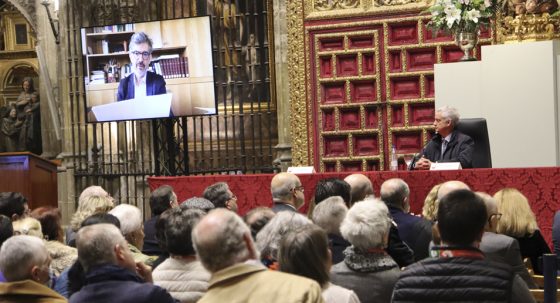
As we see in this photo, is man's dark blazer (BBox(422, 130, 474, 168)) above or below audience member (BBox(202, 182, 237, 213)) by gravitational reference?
above

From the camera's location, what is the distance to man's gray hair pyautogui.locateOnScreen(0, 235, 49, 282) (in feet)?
14.3

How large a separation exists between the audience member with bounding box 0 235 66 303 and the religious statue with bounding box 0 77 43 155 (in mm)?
12951

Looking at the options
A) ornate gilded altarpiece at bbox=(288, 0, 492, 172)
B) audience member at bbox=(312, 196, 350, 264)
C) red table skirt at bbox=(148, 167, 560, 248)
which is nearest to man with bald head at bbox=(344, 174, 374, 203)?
red table skirt at bbox=(148, 167, 560, 248)

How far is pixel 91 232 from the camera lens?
4.16 m

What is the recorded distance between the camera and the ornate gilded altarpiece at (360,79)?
40.3 ft

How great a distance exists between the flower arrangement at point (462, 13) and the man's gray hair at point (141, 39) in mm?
3254

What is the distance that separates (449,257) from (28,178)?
918 centimetres

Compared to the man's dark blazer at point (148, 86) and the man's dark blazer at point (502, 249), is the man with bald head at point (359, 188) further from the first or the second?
the man's dark blazer at point (148, 86)

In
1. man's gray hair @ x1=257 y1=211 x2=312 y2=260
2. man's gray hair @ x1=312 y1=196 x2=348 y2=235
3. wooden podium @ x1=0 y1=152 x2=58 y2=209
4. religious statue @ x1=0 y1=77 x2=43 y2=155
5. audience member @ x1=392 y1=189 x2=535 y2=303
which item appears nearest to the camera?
audience member @ x1=392 y1=189 x2=535 y2=303

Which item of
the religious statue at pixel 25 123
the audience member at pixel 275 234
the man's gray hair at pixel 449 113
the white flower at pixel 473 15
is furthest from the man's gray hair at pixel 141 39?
the audience member at pixel 275 234

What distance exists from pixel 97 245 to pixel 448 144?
532cm

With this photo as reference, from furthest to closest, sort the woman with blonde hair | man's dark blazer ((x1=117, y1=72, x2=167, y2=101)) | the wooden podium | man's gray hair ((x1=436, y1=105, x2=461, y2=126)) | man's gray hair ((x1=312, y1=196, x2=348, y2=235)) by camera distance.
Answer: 1. the wooden podium
2. man's dark blazer ((x1=117, y1=72, x2=167, y2=101))
3. man's gray hair ((x1=436, y1=105, x2=461, y2=126))
4. the woman with blonde hair
5. man's gray hair ((x1=312, y1=196, x2=348, y2=235))

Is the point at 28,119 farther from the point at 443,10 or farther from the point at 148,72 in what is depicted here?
the point at 443,10

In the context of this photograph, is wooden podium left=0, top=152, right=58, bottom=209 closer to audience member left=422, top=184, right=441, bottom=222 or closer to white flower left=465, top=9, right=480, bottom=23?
white flower left=465, top=9, right=480, bottom=23
